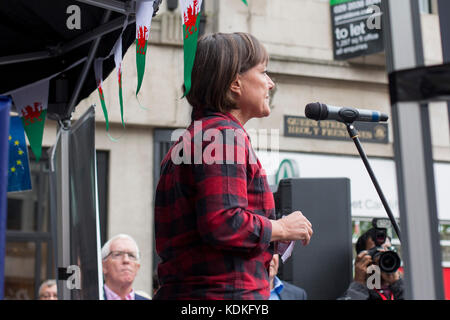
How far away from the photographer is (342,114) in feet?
7.42

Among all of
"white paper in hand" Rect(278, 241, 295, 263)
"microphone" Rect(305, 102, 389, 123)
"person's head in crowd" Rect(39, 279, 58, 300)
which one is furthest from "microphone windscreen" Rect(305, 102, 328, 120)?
"person's head in crowd" Rect(39, 279, 58, 300)

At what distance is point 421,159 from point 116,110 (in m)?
7.54

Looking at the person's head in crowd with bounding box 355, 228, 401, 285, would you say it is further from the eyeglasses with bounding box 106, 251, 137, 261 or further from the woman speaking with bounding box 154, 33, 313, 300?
the eyeglasses with bounding box 106, 251, 137, 261

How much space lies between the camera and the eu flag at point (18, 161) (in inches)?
160

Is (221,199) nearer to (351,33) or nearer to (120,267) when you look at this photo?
(120,267)

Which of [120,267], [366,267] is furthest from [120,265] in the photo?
[366,267]

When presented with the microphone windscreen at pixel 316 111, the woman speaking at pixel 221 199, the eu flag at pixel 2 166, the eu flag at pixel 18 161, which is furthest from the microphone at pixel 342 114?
the eu flag at pixel 18 161

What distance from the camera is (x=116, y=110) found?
848cm

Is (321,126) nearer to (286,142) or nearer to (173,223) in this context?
(286,142)

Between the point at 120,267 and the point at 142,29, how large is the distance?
2.35 metres

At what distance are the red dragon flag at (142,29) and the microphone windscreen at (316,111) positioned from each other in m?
0.59

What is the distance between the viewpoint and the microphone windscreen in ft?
7.13

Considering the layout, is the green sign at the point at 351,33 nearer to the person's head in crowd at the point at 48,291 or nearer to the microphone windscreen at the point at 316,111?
the person's head in crowd at the point at 48,291
